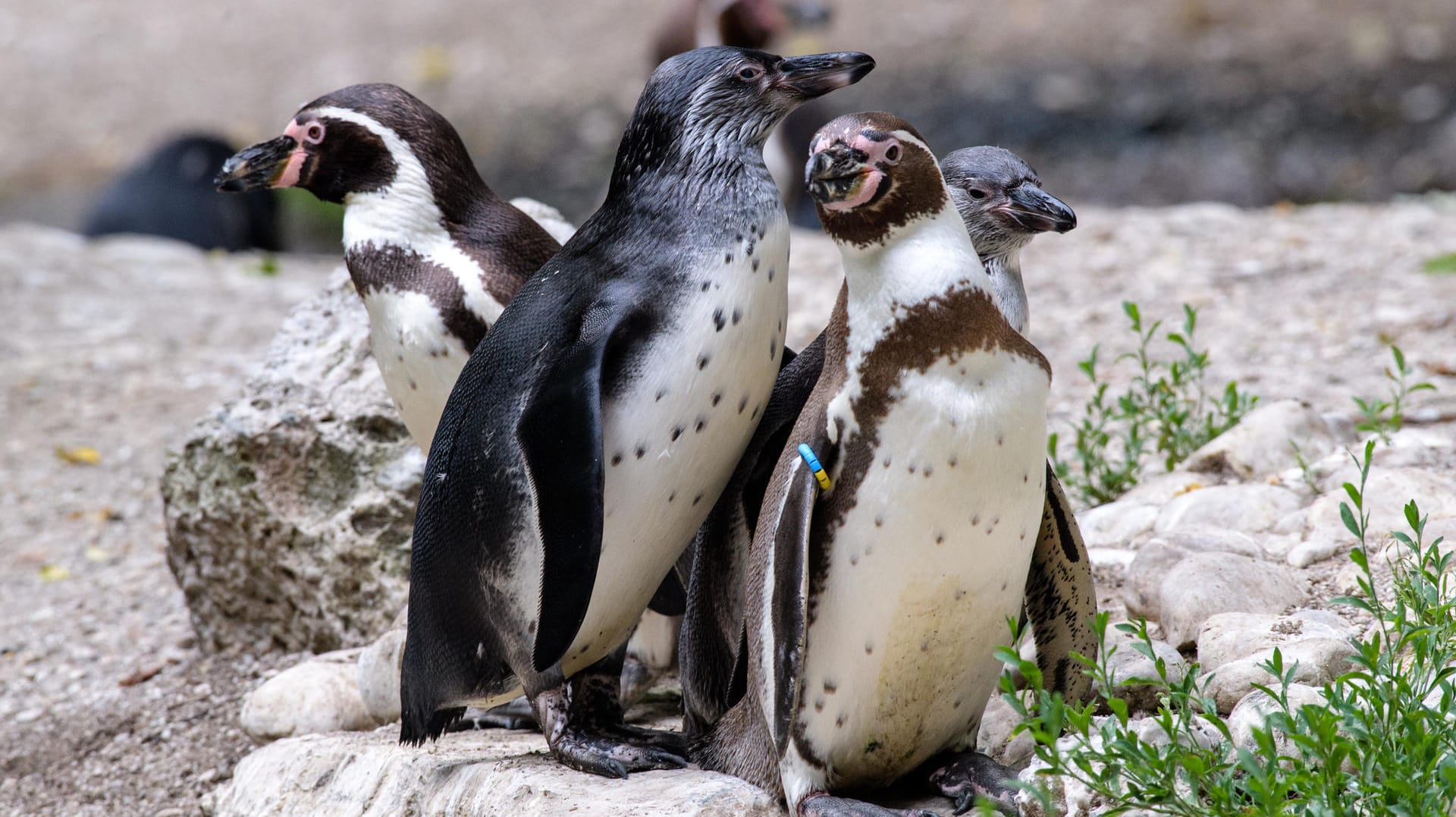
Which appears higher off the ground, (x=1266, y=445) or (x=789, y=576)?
(x=789, y=576)

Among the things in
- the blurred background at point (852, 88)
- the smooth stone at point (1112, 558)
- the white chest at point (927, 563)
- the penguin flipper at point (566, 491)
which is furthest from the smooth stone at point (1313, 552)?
the blurred background at point (852, 88)

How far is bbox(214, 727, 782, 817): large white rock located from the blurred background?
560 centimetres

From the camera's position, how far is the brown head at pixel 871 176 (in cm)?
219

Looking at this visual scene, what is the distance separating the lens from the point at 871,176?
2.19m

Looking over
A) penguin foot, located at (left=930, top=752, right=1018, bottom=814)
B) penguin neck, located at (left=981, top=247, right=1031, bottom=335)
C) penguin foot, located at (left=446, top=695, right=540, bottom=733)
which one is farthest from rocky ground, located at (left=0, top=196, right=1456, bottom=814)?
penguin neck, located at (left=981, top=247, right=1031, bottom=335)

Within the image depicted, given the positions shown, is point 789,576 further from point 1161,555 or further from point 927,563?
point 1161,555

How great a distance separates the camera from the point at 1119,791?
2.02 m

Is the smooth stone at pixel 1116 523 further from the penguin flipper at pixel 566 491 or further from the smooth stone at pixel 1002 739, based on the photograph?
the penguin flipper at pixel 566 491

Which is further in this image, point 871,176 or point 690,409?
point 690,409

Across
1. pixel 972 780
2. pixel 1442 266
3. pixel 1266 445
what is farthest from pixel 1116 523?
pixel 1442 266

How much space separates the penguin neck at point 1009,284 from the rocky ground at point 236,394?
22.2 inches

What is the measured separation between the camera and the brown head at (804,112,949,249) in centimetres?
219

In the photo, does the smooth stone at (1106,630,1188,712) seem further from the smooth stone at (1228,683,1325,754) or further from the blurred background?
the blurred background

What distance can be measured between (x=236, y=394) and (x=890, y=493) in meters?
2.47
